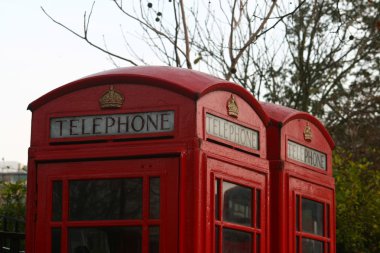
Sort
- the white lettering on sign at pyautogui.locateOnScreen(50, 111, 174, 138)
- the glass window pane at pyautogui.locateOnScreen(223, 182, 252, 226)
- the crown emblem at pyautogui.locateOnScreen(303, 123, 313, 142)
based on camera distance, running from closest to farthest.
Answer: the white lettering on sign at pyautogui.locateOnScreen(50, 111, 174, 138)
the glass window pane at pyautogui.locateOnScreen(223, 182, 252, 226)
the crown emblem at pyautogui.locateOnScreen(303, 123, 313, 142)

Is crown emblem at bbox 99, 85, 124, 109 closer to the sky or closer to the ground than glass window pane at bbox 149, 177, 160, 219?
closer to the sky

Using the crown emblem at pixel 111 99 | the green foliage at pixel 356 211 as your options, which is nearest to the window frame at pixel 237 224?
the crown emblem at pixel 111 99

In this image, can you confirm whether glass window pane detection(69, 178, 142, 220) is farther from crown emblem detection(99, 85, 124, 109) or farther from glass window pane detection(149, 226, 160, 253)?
crown emblem detection(99, 85, 124, 109)

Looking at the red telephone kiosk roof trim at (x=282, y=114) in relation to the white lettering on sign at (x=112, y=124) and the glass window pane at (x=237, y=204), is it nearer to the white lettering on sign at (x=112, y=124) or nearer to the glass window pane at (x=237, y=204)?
the glass window pane at (x=237, y=204)

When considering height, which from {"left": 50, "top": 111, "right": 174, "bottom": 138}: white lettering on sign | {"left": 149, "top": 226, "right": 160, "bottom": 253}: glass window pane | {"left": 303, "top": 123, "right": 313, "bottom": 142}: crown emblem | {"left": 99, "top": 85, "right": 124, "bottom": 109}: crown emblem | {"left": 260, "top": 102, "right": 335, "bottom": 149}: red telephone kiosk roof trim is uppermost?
{"left": 260, "top": 102, "right": 335, "bottom": 149}: red telephone kiosk roof trim

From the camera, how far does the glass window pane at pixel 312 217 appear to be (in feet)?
25.7

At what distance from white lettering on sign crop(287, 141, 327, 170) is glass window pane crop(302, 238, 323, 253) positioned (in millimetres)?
666

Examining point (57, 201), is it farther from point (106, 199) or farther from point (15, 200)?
point (15, 200)

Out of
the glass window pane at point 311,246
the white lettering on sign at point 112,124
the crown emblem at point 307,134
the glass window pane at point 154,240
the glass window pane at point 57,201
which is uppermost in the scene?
the crown emblem at point 307,134

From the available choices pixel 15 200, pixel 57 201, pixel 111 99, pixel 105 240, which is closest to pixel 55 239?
pixel 57 201

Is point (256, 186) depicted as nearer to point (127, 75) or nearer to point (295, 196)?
point (295, 196)

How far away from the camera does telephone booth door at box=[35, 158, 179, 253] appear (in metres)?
6.07

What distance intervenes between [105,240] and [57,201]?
0.47m

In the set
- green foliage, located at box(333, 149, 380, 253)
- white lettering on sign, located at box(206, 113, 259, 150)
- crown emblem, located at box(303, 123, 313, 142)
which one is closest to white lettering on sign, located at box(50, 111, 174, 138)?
white lettering on sign, located at box(206, 113, 259, 150)
